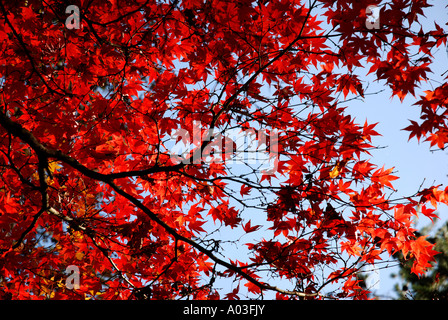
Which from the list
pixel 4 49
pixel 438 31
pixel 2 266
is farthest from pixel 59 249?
pixel 438 31

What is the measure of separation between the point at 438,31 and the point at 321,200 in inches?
81.7

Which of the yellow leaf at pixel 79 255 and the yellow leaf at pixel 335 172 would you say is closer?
the yellow leaf at pixel 335 172

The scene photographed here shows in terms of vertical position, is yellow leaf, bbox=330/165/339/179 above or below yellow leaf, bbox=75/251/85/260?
above

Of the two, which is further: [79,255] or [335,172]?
[79,255]

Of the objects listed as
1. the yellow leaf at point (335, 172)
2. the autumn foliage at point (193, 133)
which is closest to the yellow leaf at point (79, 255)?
the autumn foliage at point (193, 133)

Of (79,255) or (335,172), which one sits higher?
(335,172)

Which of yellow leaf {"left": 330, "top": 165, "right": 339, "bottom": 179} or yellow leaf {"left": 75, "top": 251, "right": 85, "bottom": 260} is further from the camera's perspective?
yellow leaf {"left": 75, "top": 251, "right": 85, "bottom": 260}

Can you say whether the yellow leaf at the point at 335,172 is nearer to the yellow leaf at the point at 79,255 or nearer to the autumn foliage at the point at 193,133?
the autumn foliage at the point at 193,133

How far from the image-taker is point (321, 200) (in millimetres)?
3344

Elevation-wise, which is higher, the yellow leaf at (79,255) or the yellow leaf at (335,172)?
the yellow leaf at (335,172)

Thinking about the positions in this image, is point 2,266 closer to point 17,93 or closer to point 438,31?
point 17,93

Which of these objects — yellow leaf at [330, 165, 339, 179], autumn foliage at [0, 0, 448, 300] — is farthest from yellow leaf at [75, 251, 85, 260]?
yellow leaf at [330, 165, 339, 179]

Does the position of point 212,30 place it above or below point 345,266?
above

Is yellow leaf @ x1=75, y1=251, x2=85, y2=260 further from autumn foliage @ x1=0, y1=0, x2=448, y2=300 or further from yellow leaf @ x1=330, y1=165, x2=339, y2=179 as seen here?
yellow leaf @ x1=330, y1=165, x2=339, y2=179
